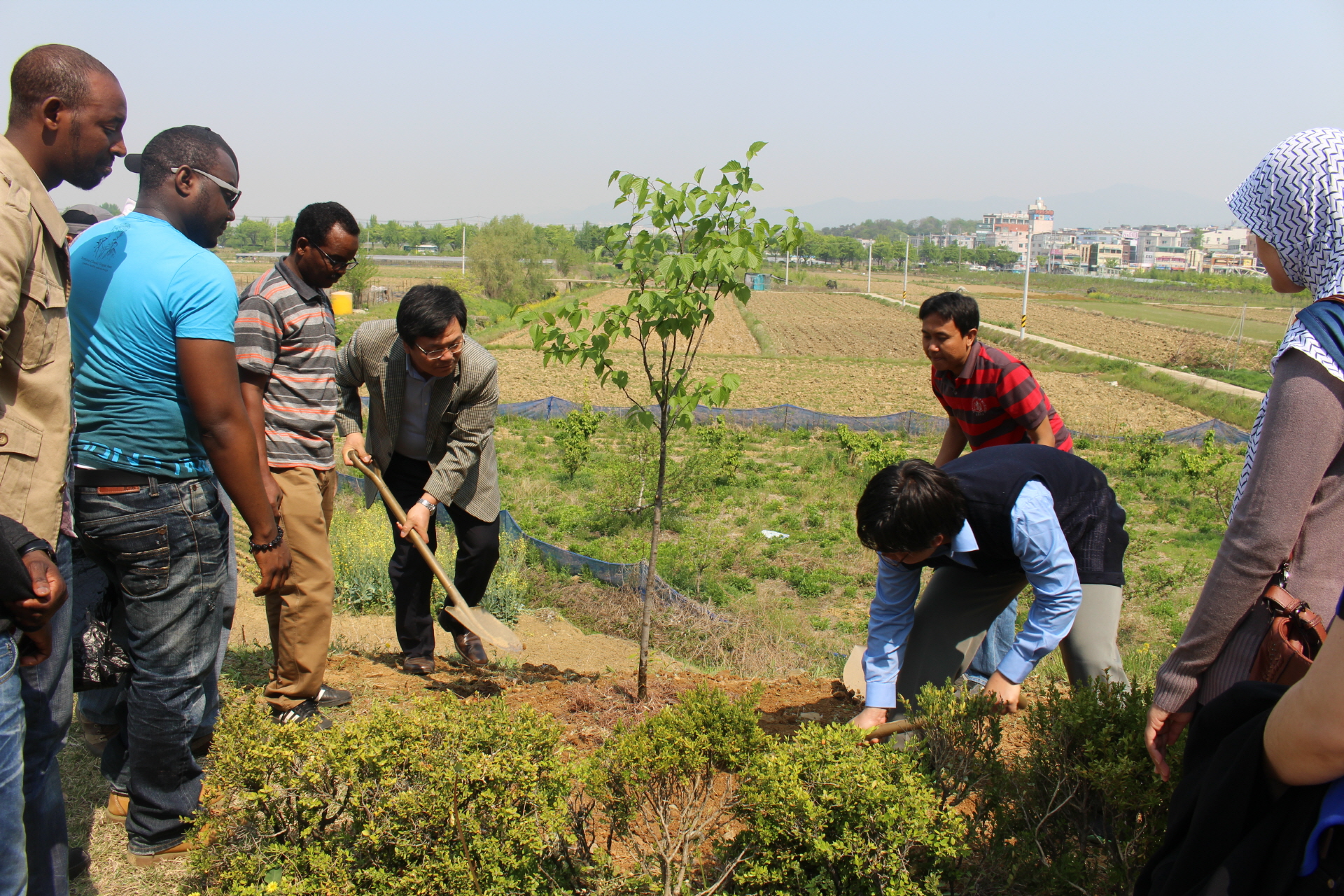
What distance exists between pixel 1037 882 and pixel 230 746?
201 centimetres

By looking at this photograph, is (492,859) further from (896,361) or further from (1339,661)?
(896,361)

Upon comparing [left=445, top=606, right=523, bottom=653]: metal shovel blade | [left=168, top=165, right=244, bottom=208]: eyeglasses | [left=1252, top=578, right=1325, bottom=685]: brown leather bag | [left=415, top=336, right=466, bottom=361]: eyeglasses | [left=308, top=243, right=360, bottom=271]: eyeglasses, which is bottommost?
[left=445, top=606, right=523, bottom=653]: metal shovel blade

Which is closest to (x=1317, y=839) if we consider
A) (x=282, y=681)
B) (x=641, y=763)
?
(x=641, y=763)

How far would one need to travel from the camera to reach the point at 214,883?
1.96 metres

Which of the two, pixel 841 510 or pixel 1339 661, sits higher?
pixel 1339 661

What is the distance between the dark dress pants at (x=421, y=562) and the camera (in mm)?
3963

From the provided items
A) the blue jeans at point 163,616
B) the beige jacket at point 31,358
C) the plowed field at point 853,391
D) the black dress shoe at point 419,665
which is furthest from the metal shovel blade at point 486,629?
the plowed field at point 853,391

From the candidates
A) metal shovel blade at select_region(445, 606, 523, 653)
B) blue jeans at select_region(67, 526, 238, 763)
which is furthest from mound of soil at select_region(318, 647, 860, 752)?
blue jeans at select_region(67, 526, 238, 763)

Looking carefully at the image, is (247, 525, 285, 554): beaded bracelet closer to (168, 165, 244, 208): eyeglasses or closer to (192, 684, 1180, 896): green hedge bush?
(192, 684, 1180, 896): green hedge bush

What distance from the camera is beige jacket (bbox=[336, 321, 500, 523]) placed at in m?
3.69

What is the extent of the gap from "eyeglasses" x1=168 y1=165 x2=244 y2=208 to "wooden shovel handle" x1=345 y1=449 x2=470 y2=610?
1.28m

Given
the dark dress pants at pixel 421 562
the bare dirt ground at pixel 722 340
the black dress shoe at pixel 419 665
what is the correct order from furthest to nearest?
the bare dirt ground at pixel 722 340 < the black dress shoe at pixel 419 665 < the dark dress pants at pixel 421 562

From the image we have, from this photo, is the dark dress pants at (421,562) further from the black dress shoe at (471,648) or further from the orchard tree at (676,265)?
the orchard tree at (676,265)

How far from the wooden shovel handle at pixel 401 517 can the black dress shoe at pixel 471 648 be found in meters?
0.52
